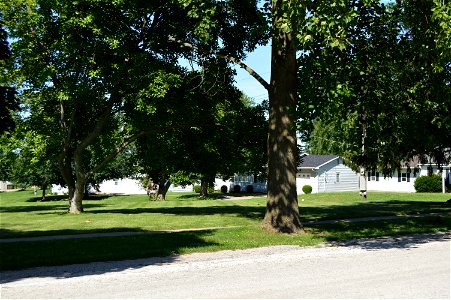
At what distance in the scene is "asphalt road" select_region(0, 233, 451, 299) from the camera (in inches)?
300

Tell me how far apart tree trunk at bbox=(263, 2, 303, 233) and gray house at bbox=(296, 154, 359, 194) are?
40.4 meters

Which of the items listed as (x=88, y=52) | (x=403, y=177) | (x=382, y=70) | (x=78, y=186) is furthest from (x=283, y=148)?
(x=403, y=177)

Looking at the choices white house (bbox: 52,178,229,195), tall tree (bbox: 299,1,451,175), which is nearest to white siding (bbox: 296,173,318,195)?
white house (bbox: 52,178,229,195)

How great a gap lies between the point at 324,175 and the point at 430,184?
481 inches

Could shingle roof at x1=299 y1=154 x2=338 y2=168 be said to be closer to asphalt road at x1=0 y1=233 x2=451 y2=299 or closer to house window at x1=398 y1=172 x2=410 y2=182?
house window at x1=398 y1=172 x2=410 y2=182

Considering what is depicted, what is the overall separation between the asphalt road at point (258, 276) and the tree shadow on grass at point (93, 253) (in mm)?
64

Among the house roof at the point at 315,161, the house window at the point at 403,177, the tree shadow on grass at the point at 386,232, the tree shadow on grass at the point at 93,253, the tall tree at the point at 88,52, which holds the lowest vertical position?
the tree shadow on grass at the point at 93,253

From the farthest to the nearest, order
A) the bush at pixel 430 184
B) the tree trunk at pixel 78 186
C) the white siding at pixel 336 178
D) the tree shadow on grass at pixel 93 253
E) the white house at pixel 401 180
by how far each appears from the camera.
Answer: the white siding at pixel 336 178 < the white house at pixel 401 180 < the bush at pixel 430 184 < the tree trunk at pixel 78 186 < the tree shadow on grass at pixel 93 253

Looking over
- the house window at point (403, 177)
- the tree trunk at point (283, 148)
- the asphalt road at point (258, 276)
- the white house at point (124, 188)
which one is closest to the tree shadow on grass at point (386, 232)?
the asphalt road at point (258, 276)

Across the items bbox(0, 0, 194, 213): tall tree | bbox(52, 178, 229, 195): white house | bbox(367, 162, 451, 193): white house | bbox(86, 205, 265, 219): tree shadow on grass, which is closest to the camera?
bbox(0, 0, 194, 213): tall tree

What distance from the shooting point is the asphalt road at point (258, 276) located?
761 cm

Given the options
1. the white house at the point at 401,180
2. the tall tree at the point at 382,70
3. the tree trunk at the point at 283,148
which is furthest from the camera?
the white house at the point at 401,180

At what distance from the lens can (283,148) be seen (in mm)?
15539

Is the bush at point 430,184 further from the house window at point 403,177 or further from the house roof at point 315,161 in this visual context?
the house roof at point 315,161
